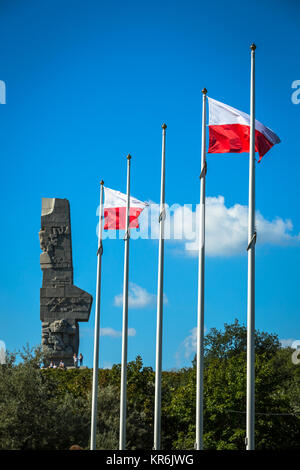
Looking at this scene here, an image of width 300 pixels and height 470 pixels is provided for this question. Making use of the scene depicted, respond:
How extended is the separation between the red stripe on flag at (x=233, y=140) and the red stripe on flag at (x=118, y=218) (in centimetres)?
822

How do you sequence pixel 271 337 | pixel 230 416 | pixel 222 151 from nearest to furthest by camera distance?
pixel 222 151, pixel 230 416, pixel 271 337

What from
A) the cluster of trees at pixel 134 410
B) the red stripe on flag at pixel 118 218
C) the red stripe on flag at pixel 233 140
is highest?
the red stripe on flag at pixel 233 140

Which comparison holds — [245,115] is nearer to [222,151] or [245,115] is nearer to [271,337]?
[222,151]

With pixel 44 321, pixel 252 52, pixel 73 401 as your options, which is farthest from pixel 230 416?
pixel 252 52

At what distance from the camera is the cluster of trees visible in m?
39.8

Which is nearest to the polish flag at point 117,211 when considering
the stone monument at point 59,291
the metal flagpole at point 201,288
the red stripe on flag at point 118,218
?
the red stripe on flag at point 118,218

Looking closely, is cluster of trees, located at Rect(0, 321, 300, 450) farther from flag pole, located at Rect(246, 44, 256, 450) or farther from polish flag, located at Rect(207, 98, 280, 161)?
polish flag, located at Rect(207, 98, 280, 161)

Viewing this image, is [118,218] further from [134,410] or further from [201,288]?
[134,410]

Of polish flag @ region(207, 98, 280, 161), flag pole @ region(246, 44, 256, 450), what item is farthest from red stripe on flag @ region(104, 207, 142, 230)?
flag pole @ region(246, 44, 256, 450)

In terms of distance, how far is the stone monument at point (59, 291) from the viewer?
2359 inches

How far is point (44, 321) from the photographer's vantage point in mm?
60531

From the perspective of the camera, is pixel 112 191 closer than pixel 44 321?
Yes

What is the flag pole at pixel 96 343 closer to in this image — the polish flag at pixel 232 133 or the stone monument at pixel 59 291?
the polish flag at pixel 232 133
